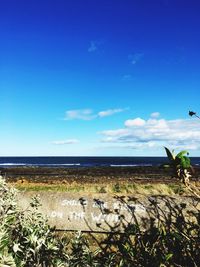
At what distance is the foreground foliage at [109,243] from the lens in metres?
3.96

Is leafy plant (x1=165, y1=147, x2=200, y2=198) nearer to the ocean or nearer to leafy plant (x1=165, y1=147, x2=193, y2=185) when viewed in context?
leafy plant (x1=165, y1=147, x2=193, y2=185)

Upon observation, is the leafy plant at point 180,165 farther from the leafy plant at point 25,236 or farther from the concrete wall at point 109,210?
the concrete wall at point 109,210

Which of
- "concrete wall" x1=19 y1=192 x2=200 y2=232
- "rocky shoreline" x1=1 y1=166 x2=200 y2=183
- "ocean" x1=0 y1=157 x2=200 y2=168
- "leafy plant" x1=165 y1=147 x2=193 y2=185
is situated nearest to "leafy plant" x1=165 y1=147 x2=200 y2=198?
"leafy plant" x1=165 y1=147 x2=193 y2=185

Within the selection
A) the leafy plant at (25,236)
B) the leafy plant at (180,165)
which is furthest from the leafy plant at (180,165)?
the leafy plant at (25,236)

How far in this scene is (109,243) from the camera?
19.3 feet

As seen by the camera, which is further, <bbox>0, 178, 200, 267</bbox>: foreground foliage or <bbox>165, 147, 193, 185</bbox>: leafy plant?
Result: <bbox>0, 178, 200, 267</bbox>: foreground foliage

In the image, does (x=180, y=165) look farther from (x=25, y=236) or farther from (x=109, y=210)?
(x=109, y=210)

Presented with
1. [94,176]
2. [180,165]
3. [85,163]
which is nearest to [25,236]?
[180,165]

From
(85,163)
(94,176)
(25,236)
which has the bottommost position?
(94,176)

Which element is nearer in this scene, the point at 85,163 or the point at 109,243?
the point at 109,243

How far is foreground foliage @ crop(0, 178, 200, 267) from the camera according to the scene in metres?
3.96

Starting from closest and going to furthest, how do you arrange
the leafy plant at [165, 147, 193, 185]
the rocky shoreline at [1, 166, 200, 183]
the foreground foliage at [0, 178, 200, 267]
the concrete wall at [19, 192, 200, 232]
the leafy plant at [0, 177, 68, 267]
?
the leafy plant at [165, 147, 193, 185]
the leafy plant at [0, 177, 68, 267]
the foreground foliage at [0, 178, 200, 267]
the concrete wall at [19, 192, 200, 232]
the rocky shoreline at [1, 166, 200, 183]

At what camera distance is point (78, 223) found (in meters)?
6.02

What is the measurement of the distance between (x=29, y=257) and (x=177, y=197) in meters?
3.17
